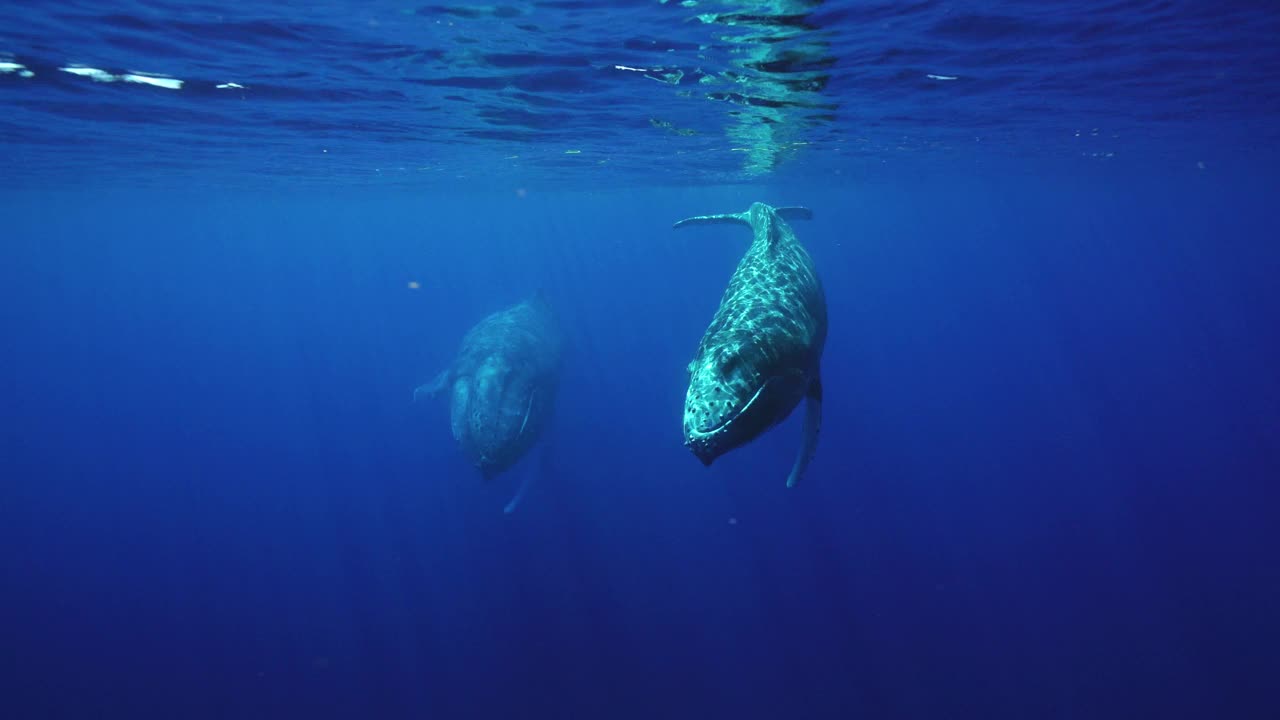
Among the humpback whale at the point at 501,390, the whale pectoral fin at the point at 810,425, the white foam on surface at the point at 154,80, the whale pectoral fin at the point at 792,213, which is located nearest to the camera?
the whale pectoral fin at the point at 810,425

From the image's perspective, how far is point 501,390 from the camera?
12.1 metres

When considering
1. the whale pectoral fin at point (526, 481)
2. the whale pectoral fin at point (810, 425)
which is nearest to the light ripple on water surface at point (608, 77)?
the whale pectoral fin at point (810, 425)

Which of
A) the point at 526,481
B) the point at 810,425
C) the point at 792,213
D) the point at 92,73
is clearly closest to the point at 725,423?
the point at 810,425

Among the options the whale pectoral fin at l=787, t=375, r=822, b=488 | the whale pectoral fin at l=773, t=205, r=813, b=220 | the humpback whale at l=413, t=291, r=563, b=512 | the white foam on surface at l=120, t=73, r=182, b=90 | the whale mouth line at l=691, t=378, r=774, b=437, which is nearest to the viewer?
the whale mouth line at l=691, t=378, r=774, b=437

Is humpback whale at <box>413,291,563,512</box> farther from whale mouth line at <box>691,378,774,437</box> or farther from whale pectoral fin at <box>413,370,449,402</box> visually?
whale mouth line at <box>691,378,774,437</box>

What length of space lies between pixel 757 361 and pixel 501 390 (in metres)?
8.99

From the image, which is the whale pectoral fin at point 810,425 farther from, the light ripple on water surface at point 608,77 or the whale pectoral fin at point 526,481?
the whale pectoral fin at point 526,481

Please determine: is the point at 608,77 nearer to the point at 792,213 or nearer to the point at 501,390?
the point at 792,213

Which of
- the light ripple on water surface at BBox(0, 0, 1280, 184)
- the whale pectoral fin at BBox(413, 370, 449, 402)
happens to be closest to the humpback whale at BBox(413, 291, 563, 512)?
the whale pectoral fin at BBox(413, 370, 449, 402)

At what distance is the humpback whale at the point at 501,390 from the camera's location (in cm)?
1145

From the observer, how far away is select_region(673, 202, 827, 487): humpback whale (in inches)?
136

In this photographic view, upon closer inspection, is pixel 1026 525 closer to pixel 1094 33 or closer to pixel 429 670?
pixel 1094 33

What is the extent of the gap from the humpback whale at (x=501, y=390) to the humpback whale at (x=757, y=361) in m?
6.42

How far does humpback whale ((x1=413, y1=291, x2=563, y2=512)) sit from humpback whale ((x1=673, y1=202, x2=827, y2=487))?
6.42 metres
